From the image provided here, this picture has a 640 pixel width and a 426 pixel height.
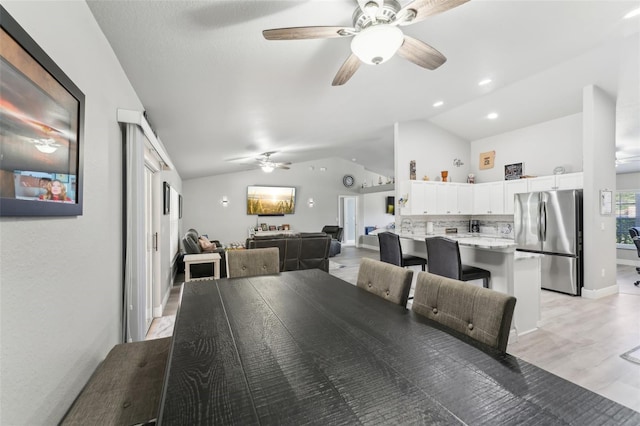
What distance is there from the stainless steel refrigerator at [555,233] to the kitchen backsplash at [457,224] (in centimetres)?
77

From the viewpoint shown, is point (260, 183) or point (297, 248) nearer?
point (297, 248)

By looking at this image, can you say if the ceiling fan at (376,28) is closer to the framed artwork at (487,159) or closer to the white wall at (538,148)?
the white wall at (538,148)

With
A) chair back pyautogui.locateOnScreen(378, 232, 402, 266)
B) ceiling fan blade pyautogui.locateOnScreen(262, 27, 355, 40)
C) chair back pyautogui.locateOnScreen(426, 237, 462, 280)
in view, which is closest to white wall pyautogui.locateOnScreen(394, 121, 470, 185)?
chair back pyautogui.locateOnScreen(378, 232, 402, 266)

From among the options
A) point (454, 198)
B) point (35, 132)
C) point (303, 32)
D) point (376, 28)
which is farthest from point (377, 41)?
point (454, 198)

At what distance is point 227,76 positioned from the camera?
2275mm

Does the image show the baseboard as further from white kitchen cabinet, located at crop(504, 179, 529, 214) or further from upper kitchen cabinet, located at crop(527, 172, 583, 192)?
white kitchen cabinet, located at crop(504, 179, 529, 214)

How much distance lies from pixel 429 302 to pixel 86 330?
1679 millimetres

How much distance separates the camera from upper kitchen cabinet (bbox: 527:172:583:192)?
4.54 m

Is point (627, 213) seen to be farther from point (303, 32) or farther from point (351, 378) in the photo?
point (351, 378)

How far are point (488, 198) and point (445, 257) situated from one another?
11.4 ft

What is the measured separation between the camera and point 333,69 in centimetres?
261

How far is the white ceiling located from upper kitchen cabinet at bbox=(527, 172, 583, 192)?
3.71 ft

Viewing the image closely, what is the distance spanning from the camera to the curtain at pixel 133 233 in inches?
76.2

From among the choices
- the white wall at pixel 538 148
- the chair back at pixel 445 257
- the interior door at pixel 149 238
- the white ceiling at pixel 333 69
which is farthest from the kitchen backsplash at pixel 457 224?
the interior door at pixel 149 238
